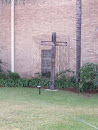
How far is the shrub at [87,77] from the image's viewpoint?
11.7 m

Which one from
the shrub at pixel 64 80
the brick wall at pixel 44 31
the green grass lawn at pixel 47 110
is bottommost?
the green grass lawn at pixel 47 110

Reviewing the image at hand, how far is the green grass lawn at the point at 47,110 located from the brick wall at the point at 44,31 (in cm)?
315

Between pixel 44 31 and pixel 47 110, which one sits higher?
pixel 44 31

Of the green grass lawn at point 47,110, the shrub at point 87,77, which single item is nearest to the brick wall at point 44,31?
the shrub at point 87,77

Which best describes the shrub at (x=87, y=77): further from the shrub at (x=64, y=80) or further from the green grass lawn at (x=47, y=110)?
the shrub at (x=64, y=80)

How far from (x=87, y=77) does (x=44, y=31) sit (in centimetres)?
449

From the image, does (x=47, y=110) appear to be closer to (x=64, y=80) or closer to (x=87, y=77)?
(x=87, y=77)

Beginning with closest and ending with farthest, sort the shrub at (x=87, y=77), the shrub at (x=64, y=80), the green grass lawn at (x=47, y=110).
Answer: the green grass lawn at (x=47, y=110)
the shrub at (x=87, y=77)
the shrub at (x=64, y=80)

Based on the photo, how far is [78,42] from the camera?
1279cm

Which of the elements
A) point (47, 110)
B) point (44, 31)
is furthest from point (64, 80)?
point (47, 110)

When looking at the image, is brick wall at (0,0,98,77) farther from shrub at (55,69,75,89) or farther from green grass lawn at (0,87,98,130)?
green grass lawn at (0,87,98,130)

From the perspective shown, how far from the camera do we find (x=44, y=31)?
15055 mm

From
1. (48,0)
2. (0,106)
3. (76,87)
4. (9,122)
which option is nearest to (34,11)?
(48,0)

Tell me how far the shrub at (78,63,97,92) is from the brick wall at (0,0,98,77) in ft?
7.54
